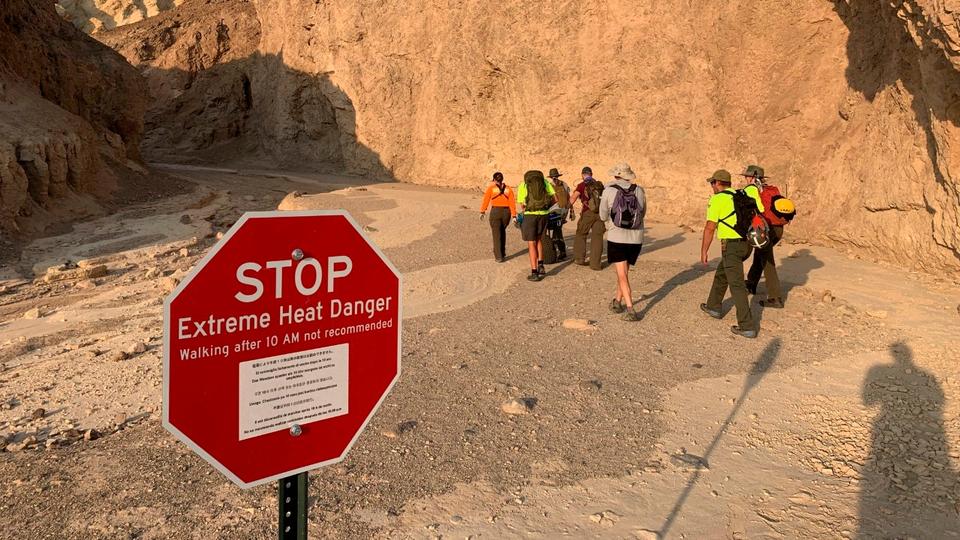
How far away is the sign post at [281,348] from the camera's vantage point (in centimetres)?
153

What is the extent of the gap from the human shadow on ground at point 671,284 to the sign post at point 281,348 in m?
5.85

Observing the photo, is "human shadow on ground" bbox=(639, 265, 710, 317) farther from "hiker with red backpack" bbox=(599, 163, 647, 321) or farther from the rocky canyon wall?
the rocky canyon wall

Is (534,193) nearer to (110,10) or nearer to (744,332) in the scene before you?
(744,332)

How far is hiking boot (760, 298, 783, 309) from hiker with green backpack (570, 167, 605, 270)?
2.58 meters

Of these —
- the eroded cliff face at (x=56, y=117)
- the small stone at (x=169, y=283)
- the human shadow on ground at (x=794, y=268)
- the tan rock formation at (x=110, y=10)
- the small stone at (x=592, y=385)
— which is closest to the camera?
the small stone at (x=592, y=385)

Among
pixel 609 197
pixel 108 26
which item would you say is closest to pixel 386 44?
pixel 609 197

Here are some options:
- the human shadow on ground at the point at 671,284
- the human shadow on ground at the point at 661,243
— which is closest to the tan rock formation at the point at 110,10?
the human shadow on ground at the point at 661,243

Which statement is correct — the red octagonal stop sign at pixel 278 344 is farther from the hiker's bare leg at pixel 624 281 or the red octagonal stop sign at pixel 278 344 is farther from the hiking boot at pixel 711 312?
the hiking boot at pixel 711 312

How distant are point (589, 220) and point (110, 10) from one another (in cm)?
5307

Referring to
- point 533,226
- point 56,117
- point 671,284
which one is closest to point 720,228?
point 671,284

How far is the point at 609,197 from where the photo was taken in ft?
22.4

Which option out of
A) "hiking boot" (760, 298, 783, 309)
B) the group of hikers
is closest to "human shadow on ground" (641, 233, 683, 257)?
the group of hikers

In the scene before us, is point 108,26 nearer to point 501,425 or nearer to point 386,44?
point 386,44

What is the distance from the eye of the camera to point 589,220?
9750 mm
